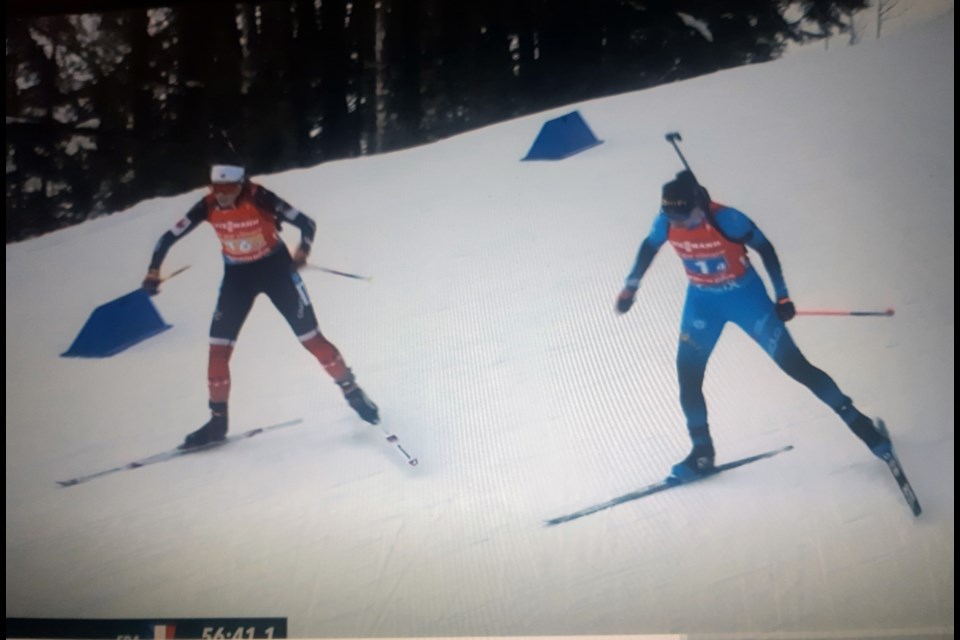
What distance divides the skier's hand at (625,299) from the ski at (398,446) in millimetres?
489

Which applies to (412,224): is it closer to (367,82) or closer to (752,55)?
(367,82)

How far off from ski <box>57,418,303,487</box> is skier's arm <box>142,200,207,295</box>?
347 millimetres

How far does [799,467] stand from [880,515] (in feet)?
0.51

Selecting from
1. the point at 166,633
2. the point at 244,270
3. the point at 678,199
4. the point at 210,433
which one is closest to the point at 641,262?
the point at 678,199

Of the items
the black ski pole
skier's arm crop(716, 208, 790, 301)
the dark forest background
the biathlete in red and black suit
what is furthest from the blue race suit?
the biathlete in red and black suit

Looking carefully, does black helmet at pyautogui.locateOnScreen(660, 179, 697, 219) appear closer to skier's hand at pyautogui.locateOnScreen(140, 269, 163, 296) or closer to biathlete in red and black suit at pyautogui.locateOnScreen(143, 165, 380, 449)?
biathlete in red and black suit at pyautogui.locateOnScreen(143, 165, 380, 449)

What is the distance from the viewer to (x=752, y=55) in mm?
1662

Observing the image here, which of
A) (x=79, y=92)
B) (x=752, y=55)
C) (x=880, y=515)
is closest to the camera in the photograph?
(x=880, y=515)

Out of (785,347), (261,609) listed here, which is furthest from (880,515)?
(261,609)

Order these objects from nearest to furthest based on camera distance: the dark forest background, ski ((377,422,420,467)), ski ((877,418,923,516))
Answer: ski ((877,418,923,516)) → ski ((377,422,420,467)) → the dark forest background

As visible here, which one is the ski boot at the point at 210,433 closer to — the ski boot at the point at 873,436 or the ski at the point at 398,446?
the ski at the point at 398,446

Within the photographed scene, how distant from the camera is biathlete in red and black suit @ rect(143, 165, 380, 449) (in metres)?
1.67

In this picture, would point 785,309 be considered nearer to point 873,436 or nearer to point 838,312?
point 838,312

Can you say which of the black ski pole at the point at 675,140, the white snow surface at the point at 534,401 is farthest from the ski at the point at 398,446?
the black ski pole at the point at 675,140
